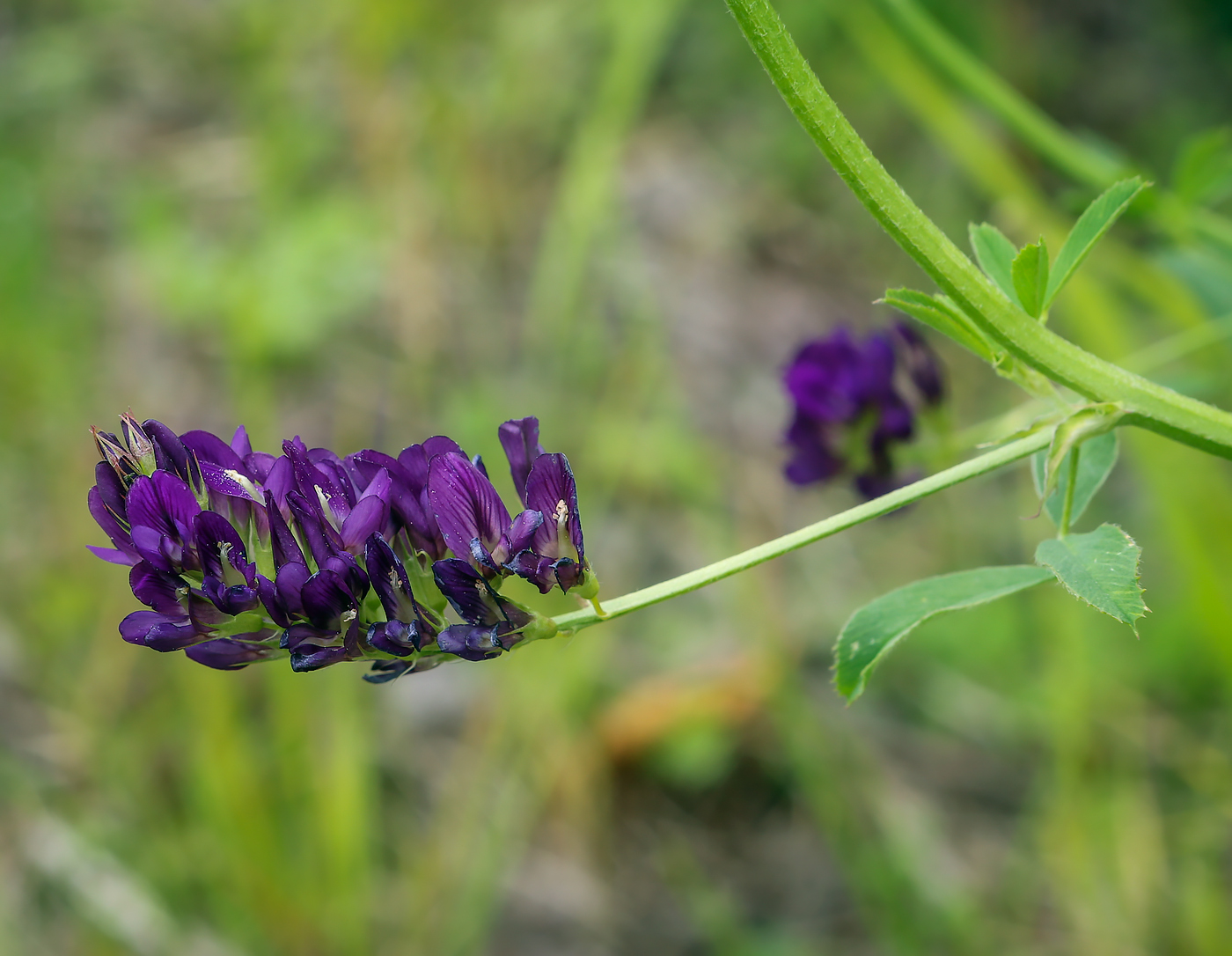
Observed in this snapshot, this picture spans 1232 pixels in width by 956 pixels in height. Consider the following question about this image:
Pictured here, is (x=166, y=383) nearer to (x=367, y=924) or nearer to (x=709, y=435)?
(x=709, y=435)

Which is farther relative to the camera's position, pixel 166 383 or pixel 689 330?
pixel 689 330

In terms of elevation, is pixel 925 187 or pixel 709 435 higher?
pixel 925 187

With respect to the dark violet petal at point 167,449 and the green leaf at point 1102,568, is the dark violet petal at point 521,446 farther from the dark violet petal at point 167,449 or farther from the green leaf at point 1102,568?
the green leaf at point 1102,568

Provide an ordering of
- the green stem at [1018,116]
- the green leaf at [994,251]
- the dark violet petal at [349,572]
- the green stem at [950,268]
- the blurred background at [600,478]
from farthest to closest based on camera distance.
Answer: the blurred background at [600,478] < the green stem at [1018,116] < the green leaf at [994,251] < the dark violet petal at [349,572] < the green stem at [950,268]

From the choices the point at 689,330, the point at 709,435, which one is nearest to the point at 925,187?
the point at 689,330

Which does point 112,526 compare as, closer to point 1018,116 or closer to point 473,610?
point 473,610

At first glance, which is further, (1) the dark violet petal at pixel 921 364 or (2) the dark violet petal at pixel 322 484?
(1) the dark violet petal at pixel 921 364

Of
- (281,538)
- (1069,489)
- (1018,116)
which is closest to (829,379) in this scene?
(1018,116)

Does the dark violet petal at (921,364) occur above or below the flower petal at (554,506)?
above

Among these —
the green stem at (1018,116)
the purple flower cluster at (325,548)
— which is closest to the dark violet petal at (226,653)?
the purple flower cluster at (325,548)
